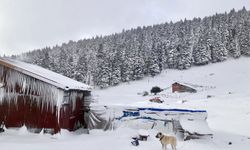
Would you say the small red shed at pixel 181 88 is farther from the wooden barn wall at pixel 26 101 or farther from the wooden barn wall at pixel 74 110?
the wooden barn wall at pixel 26 101

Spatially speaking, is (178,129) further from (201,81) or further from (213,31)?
(213,31)

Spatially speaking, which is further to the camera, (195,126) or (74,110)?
(74,110)

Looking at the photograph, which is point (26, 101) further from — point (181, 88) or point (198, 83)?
point (198, 83)

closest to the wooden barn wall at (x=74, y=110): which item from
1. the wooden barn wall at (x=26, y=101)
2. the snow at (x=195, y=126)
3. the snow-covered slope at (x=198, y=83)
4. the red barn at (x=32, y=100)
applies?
the red barn at (x=32, y=100)

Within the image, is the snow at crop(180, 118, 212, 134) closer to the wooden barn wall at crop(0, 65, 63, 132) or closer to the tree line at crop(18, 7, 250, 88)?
the wooden barn wall at crop(0, 65, 63, 132)

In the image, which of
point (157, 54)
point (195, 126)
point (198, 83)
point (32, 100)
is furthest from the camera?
point (157, 54)

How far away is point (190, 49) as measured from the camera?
90500 mm

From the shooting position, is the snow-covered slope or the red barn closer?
the red barn

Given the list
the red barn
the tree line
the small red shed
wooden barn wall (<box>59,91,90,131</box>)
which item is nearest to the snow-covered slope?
the small red shed

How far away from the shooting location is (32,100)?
58.0 ft

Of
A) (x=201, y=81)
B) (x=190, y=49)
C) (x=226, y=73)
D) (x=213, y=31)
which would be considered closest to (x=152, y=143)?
(x=201, y=81)

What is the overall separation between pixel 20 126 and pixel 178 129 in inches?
370

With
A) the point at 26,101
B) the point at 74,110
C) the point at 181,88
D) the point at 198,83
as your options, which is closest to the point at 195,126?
the point at 74,110

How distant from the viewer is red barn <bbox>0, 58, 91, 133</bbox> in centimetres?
1719
